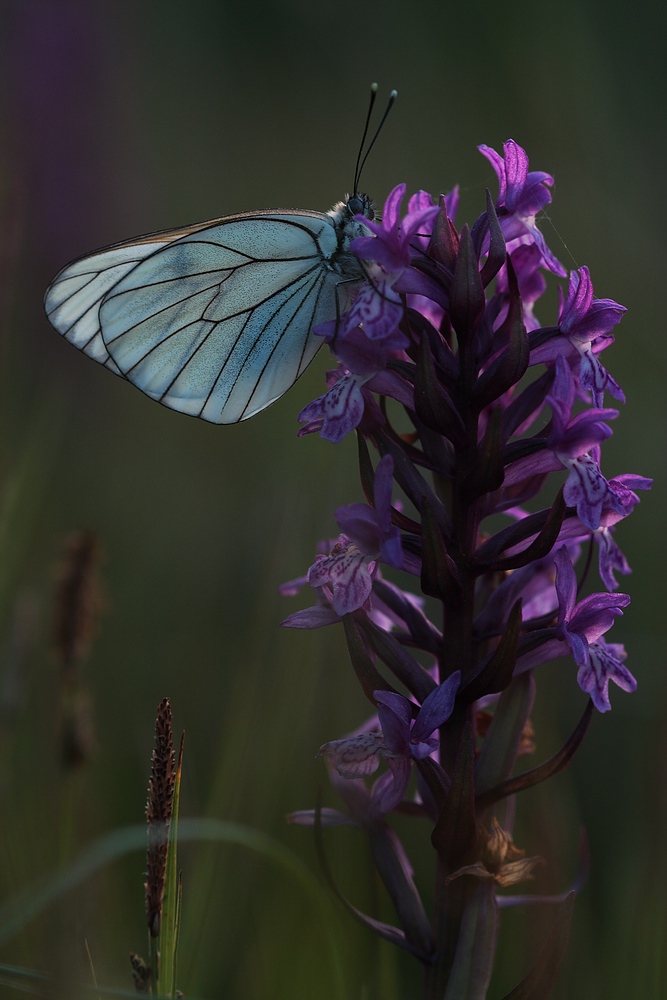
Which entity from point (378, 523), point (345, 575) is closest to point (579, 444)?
point (378, 523)

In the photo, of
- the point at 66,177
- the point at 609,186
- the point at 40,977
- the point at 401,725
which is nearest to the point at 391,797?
the point at 401,725

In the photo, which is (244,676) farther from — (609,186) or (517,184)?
(609,186)

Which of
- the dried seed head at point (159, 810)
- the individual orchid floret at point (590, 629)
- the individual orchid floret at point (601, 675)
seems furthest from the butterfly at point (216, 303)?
the dried seed head at point (159, 810)

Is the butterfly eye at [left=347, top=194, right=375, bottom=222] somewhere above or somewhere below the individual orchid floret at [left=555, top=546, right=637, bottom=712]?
above

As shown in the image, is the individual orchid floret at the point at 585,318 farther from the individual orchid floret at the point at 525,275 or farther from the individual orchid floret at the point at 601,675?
the individual orchid floret at the point at 601,675

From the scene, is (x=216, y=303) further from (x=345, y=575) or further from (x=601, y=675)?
(x=601, y=675)

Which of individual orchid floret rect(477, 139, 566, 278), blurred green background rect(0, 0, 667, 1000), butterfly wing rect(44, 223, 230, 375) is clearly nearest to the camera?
individual orchid floret rect(477, 139, 566, 278)

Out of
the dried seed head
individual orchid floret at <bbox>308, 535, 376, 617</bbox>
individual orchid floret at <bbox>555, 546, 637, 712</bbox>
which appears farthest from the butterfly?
the dried seed head

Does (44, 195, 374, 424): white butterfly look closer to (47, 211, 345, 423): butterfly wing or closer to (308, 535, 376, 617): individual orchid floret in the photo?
(47, 211, 345, 423): butterfly wing
